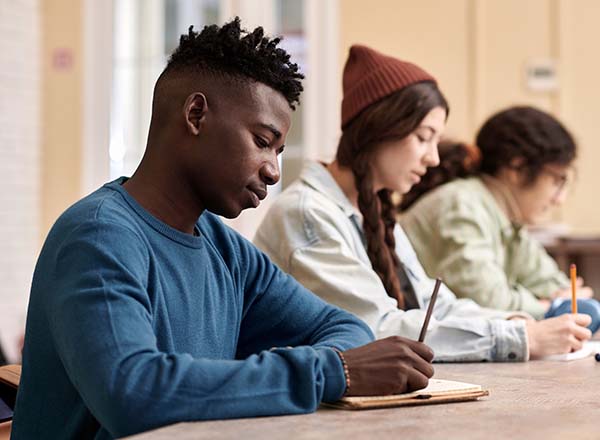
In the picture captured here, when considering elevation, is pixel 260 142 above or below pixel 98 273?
above

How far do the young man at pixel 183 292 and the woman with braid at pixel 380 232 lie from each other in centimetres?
34

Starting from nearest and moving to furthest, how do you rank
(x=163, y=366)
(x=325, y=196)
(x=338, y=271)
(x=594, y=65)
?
(x=163, y=366)
(x=338, y=271)
(x=325, y=196)
(x=594, y=65)

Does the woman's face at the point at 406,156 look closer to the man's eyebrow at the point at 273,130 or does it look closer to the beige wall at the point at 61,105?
the man's eyebrow at the point at 273,130

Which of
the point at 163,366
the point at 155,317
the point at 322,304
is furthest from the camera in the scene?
the point at 322,304

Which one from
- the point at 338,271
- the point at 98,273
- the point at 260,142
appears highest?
the point at 260,142

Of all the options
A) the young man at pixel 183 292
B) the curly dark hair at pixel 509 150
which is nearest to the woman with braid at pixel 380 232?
the young man at pixel 183 292

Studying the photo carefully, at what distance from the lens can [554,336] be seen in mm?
1737

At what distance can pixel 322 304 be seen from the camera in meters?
1.46

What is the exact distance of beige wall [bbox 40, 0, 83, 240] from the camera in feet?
17.4

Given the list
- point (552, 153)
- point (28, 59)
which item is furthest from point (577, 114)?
point (28, 59)

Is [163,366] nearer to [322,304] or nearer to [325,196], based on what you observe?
[322,304]

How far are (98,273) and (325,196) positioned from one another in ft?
3.02

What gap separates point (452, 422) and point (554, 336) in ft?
2.50

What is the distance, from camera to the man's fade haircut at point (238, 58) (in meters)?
1.22
